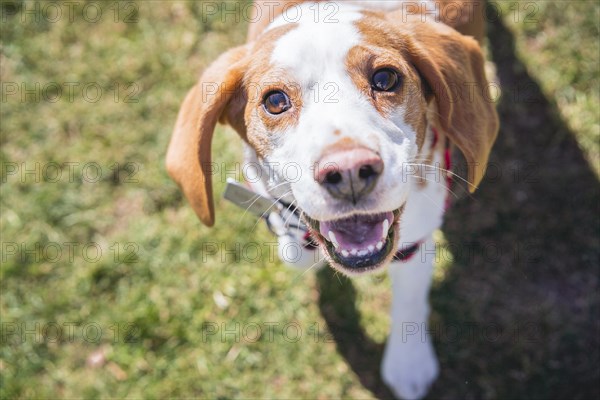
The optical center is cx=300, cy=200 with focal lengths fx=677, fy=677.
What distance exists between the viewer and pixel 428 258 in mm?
3863

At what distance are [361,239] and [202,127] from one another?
36.0 inches

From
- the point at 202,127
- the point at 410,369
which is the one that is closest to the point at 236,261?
the point at 410,369

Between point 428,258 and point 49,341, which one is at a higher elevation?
point 428,258

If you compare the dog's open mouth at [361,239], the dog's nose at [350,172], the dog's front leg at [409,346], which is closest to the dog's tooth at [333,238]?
the dog's open mouth at [361,239]

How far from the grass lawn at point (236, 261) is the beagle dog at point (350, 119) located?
1.29 m

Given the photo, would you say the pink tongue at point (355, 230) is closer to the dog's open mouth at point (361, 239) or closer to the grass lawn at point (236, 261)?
the dog's open mouth at point (361, 239)

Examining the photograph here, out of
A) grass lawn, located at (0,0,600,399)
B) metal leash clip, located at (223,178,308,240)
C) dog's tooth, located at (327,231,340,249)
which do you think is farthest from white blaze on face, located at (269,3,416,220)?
grass lawn, located at (0,0,600,399)

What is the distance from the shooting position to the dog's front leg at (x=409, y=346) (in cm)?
405

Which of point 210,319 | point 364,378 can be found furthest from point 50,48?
point 364,378

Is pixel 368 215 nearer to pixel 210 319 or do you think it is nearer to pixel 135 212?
pixel 210 319

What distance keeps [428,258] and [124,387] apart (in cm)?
229

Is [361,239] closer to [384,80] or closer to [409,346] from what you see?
[384,80]

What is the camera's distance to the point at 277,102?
9.96 feet

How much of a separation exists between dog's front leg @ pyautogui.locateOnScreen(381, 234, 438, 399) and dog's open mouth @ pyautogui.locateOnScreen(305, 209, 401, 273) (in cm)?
102
